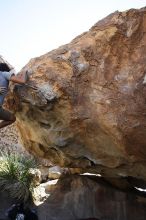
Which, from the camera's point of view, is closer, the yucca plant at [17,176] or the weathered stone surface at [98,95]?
the weathered stone surface at [98,95]

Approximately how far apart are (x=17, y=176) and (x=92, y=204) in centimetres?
275

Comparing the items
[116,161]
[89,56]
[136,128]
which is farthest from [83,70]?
[116,161]

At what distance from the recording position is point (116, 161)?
7.79 meters

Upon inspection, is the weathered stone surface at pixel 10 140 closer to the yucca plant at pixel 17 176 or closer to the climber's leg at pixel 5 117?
the yucca plant at pixel 17 176

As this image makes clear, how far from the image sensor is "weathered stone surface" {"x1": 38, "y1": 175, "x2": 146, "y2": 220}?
9.18 meters

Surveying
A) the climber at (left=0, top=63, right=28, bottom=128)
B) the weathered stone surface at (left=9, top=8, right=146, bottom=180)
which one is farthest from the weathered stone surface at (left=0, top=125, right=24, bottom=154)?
the climber at (left=0, top=63, right=28, bottom=128)

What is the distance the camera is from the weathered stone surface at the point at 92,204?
9180 mm

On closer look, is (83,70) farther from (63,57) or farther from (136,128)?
(136,128)

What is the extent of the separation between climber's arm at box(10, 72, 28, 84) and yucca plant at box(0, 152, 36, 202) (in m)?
4.06

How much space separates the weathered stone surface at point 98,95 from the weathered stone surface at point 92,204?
64.1 inches

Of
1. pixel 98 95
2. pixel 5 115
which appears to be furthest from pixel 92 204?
pixel 5 115

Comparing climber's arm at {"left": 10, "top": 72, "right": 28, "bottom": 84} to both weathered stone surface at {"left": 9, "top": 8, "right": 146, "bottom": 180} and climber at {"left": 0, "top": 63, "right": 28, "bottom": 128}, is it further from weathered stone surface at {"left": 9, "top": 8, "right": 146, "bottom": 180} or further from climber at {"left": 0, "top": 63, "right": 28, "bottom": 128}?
weathered stone surface at {"left": 9, "top": 8, "right": 146, "bottom": 180}

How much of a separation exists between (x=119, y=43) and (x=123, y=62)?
0.38m

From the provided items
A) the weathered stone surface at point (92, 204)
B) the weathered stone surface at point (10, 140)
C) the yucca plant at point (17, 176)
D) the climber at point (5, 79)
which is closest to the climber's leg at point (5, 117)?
the climber at point (5, 79)
